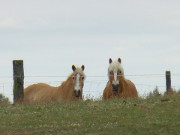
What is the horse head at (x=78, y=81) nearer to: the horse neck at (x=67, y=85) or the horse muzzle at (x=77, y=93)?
the horse muzzle at (x=77, y=93)

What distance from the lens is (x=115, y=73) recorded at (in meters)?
18.8

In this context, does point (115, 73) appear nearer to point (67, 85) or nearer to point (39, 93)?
point (67, 85)

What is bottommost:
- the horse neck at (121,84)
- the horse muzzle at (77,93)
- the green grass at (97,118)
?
the green grass at (97,118)

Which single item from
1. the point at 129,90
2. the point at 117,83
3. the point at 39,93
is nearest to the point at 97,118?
the point at 117,83

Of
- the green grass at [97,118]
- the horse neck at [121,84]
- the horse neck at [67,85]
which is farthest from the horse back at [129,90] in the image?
the green grass at [97,118]

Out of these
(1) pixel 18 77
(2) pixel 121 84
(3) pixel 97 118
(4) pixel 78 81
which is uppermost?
(1) pixel 18 77

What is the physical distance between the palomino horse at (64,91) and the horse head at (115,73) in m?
1.12

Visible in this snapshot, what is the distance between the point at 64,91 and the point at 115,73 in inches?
88.2

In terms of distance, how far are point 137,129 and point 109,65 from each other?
8528 mm

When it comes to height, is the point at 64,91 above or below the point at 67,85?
below

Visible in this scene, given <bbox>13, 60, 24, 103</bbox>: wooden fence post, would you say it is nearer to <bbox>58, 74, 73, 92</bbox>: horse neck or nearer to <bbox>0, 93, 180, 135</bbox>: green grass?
<bbox>58, 74, 73, 92</bbox>: horse neck

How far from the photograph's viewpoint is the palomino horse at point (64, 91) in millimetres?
18812

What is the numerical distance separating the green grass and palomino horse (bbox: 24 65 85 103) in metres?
2.55

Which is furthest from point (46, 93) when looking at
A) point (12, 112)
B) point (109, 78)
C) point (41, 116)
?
point (41, 116)
